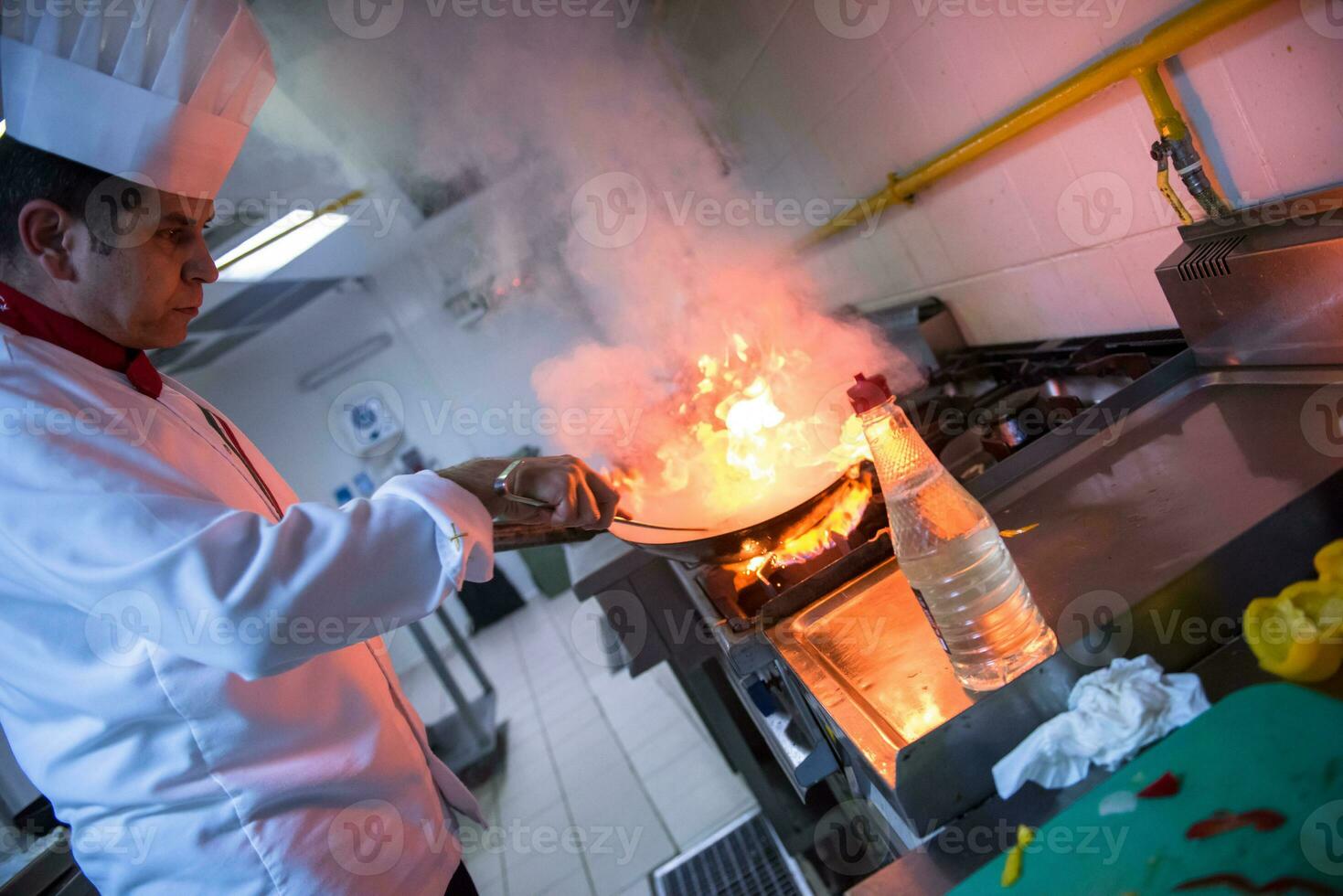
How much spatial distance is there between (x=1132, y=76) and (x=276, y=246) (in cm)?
433

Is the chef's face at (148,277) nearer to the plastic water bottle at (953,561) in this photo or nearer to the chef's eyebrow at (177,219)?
the chef's eyebrow at (177,219)

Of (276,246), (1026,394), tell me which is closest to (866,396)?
(1026,394)

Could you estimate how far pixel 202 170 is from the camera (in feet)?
4.75

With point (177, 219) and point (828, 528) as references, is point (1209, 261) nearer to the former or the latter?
point (828, 528)

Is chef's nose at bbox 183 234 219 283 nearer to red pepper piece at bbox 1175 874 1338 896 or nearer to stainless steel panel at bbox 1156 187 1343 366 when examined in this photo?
red pepper piece at bbox 1175 874 1338 896

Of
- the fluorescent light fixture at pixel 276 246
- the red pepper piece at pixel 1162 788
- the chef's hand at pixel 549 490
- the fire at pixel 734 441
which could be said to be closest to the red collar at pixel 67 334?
the chef's hand at pixel 549 490

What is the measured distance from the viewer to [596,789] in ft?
11.7

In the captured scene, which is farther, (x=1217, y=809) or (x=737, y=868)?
(x=737, y=868)

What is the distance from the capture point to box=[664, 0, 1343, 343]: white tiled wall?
124 centimetres

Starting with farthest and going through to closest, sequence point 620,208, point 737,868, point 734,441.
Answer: point 620,208 → point 737,868 → point 734,441

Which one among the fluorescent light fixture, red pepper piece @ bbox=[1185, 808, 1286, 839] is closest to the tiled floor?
red pepper piece @ bbox=[1185, 808, 1286, 839]

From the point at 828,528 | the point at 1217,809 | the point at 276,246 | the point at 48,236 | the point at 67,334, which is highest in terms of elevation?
the point at 276,246

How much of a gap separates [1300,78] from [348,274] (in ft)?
21.8

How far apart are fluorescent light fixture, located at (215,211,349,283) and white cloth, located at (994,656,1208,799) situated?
4.14m
